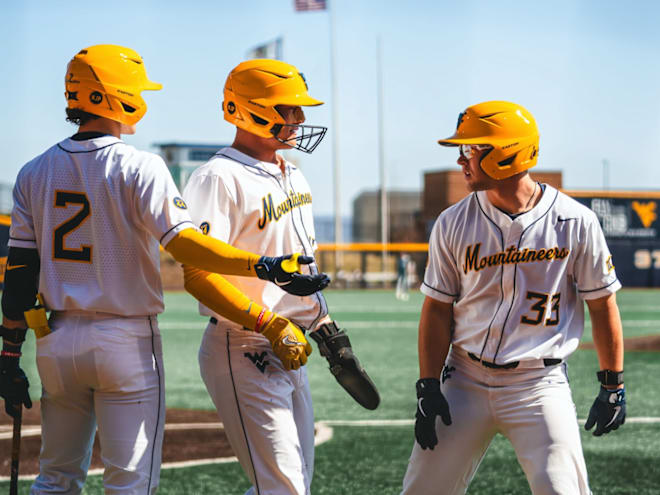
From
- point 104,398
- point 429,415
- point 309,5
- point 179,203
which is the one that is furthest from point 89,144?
point 309,5

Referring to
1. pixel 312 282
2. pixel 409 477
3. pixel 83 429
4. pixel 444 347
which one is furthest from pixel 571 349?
pixel 83 429

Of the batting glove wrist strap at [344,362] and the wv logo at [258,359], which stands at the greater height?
the wv logo at [258,359]

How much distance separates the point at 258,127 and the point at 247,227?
1.54 ft

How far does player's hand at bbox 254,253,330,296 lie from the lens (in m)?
3.30

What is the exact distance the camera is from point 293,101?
3.90 metres

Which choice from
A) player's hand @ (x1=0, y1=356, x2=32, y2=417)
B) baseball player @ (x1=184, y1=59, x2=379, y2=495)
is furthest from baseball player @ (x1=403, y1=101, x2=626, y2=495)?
player's hand @ (x1=0, y1=356, x2=32, y2=417)

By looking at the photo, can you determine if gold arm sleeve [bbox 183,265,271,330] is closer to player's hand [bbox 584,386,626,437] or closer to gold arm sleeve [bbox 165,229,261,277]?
gold arm sleeve [bbox 165,229,261,277]

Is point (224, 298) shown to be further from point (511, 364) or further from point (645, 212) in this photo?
point (645, 212)

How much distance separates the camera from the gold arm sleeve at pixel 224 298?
3473 mm

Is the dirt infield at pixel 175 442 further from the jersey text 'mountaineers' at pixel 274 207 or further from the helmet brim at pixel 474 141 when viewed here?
the helmet brim at pixel 474 141

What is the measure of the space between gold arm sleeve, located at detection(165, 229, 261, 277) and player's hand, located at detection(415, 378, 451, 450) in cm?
104

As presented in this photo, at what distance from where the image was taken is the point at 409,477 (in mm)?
3930

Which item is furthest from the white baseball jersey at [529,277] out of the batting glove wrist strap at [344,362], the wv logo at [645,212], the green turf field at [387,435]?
the wv logo at [645,212]

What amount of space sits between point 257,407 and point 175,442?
3.97 metres
